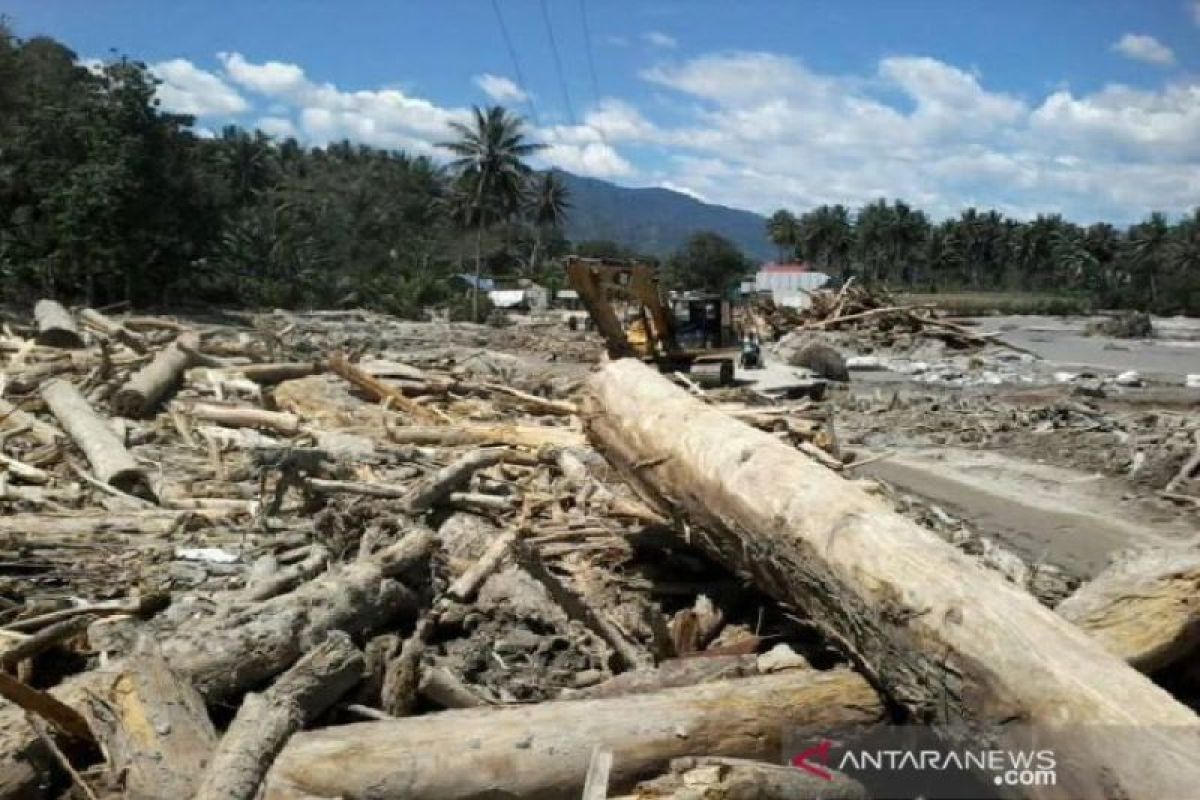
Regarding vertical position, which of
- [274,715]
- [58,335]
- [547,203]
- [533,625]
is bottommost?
[533,625]

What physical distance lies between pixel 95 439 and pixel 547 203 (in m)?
70.1

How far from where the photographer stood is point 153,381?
12266 mm

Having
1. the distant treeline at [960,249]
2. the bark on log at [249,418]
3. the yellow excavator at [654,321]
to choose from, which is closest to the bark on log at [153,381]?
the bark on log at [249,418]

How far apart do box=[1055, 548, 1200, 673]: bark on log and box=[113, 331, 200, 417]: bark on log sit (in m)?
10.2

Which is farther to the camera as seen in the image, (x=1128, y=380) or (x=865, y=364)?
(x=865, y=364)

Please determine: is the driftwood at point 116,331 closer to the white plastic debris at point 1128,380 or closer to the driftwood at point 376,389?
the driftwood at point 376,389

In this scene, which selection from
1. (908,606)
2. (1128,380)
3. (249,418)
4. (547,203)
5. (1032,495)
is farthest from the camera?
(547,203)

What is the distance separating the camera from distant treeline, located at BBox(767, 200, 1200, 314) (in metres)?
94.1

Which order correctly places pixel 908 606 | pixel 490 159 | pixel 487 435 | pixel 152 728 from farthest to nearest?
1. pixel 490 159
2. pixel 487 435
3. pixel 908 606
4. pixel 152 728

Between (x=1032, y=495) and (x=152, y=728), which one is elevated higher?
(x=152, y=728)

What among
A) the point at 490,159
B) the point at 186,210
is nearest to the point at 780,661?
the point at 186,210

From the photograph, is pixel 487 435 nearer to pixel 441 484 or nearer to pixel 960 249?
pixel 441 484

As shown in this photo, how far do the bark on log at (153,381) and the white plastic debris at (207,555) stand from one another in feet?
17.7

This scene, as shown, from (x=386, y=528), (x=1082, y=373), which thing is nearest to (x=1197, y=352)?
(x=1082, y=373)
